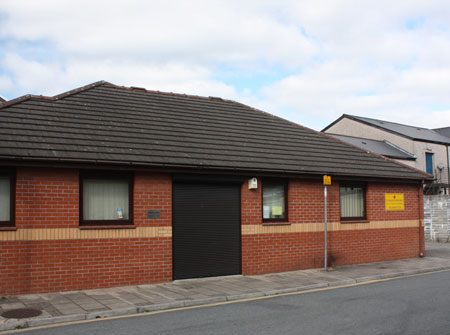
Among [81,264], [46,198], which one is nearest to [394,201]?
[81,264]

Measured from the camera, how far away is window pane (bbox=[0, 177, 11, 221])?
1018 centimetres

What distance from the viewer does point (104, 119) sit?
12.6m

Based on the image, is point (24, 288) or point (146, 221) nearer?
point (24, 288)

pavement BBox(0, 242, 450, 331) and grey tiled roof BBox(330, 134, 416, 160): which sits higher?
grey tiled roof BBox(330, 134, 416, 160)

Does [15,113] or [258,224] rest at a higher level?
[15,113]

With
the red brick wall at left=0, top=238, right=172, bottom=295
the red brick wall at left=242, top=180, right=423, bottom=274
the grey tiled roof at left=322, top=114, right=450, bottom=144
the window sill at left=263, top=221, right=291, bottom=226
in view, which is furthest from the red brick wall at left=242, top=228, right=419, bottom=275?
the grey tiled roof at left=322, top=114, right=450, bottom=144

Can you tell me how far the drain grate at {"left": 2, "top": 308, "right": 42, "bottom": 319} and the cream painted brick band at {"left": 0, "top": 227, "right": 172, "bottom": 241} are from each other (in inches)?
75.1

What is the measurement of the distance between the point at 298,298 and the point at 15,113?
7698 millimetres

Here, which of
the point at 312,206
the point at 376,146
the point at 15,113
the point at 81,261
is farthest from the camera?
the point at 376,146

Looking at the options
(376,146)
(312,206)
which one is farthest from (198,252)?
(376,146)

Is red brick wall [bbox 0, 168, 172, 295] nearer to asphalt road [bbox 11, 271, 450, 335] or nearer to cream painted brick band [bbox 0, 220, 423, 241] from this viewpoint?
cream painted brick band [bbox 0, 220, 423, 241]

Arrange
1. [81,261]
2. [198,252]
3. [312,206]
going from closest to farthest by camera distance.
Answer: [81,261], [198,252], [312,206]

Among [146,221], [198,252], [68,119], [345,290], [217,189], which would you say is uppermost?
[68,119]

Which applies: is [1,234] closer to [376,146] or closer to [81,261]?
[81,261]
